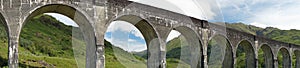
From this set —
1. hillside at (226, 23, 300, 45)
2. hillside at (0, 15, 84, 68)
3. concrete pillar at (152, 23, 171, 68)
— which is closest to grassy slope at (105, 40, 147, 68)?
concrete pillar at (152, 23, 171, 68)

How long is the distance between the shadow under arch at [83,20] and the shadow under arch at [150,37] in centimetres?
213

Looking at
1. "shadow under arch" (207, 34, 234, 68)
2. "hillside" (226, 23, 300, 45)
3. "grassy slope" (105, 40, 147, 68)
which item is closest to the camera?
"grassy slope" (105, 40, 147, 68)

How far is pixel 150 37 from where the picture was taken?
1839 centimetres

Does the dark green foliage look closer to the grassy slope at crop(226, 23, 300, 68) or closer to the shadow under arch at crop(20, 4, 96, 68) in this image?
the shadow under arch at crop(20, 4, 96, 68)

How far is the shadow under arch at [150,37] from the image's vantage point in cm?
1762

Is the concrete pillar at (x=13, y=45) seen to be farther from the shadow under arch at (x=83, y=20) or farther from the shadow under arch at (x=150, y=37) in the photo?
the shadow under arch at (x=150, y=37)

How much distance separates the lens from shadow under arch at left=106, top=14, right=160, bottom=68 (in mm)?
17625

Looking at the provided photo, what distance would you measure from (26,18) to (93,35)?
9.21ft

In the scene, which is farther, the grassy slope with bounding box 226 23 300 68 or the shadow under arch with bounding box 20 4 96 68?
the grassy slope with bounding box 226 23 300 68

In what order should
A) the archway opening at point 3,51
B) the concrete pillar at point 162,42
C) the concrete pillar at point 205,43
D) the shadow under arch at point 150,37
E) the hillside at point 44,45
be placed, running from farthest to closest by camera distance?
the hillside at point 44,45 < the archway opening at point 3,51 < the concrete pillar at point 205,43 < the concrete pillar at point 162,42 < the shadow under arch at point 150,37

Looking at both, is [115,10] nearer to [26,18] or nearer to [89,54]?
[89,54]

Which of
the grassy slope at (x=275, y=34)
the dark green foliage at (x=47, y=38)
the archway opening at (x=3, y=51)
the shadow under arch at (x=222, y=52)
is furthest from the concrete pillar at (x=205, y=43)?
the grassy slope at (x=275, y=34)

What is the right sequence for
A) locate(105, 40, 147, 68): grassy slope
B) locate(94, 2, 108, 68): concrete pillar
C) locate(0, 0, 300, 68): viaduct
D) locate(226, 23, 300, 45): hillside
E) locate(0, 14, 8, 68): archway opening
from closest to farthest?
locate(0, 0, 300, 68): viaduct → locate(94, 2, 108, 68): concrete pillar → locate(105, 40, 147, 68): grassy slope → locate(0, 14, 8, 68): archway opening → locate(226, 23, 300, 45): hillside

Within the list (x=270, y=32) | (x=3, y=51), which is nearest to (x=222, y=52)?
(x=3, y=51)
